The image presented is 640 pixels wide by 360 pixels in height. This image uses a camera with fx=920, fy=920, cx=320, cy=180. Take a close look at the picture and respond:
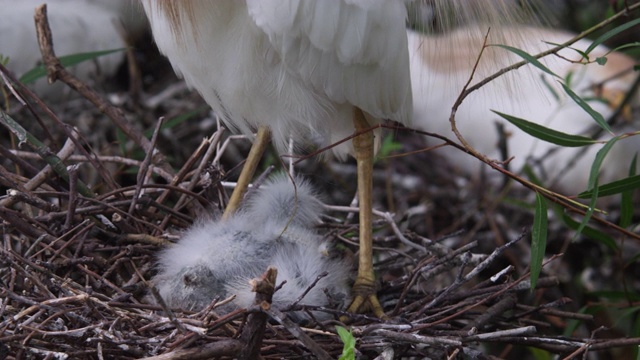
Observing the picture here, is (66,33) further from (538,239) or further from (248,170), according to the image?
(538,239)

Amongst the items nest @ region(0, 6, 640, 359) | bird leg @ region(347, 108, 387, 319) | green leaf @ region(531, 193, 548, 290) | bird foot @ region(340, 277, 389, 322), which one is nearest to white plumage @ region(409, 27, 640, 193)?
nest @ region(0, 6, 640, 359)

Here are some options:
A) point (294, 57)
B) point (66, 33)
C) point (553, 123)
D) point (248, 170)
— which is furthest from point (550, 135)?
point (66, 33)

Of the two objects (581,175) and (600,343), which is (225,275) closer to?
(600,343)

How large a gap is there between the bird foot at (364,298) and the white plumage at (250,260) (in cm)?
2

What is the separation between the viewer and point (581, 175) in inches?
104

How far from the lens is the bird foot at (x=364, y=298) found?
1434 mm

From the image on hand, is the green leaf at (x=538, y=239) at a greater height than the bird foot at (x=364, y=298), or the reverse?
the green leaf at (x=538, y=239)

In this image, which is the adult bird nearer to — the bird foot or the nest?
the bird foot

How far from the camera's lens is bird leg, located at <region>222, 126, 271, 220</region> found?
5.11 ft

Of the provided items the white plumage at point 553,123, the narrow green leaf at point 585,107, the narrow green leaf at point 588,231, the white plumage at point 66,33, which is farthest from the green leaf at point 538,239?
the white plumage at point 66,33

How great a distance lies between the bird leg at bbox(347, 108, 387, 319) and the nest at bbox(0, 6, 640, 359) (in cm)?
6

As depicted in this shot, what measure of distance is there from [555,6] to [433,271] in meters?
0.53

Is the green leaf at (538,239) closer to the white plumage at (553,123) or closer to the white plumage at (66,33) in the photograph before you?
the white plumage at (553,123)

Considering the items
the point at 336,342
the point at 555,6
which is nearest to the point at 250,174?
the point at 336,342
